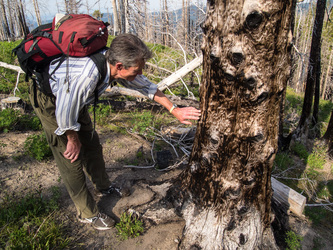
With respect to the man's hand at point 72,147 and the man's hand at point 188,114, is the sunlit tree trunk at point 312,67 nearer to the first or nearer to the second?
the man's hand at point 188,114

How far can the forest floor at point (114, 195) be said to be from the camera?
2600mm

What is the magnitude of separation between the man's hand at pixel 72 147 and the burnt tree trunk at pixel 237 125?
1246mm

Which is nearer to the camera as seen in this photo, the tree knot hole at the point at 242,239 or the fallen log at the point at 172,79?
the tree knot hole at the point at 242,239

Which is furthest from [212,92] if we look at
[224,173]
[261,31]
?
[224,173]

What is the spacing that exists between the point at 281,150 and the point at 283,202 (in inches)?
110

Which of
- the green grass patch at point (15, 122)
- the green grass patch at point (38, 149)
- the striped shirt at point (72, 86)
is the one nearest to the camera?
the striped shirt at point (72, 86)

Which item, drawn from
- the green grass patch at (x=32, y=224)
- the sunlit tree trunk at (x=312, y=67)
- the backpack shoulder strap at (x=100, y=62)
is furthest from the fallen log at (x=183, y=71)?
the green grass patch at (x=32, y=224)

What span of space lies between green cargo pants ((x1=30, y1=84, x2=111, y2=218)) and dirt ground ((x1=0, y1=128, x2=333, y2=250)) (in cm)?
28

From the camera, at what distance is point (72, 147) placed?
224cm

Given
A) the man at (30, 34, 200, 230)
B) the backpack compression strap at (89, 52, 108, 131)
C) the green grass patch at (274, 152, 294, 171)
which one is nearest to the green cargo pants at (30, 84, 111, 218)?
the man at (30, 34, 200, 230)

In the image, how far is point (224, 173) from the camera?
7.26ft

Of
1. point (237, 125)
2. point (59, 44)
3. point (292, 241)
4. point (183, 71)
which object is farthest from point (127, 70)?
point (183, 71)

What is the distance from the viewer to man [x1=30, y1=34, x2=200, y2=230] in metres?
1.87

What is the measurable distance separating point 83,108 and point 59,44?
752 millimetres
